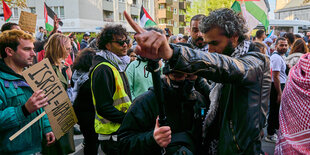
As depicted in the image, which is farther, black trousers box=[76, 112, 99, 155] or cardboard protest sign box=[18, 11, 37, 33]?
cardboard protest sign box=[18, 11, 37, 33]

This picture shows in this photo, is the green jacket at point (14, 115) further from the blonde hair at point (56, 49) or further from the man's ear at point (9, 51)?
the blonde hair at point (56, 49)

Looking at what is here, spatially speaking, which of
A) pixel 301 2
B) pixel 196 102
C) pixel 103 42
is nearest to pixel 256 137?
pixel 196 102

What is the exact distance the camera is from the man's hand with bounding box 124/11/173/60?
3.75ft

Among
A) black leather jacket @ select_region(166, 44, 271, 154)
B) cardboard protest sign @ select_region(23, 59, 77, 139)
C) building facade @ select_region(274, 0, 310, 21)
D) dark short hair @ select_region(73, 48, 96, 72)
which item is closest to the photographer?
black leather jacket @ select_region(166, 44, 271, 154)

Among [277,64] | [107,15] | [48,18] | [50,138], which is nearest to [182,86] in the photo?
[50,138]

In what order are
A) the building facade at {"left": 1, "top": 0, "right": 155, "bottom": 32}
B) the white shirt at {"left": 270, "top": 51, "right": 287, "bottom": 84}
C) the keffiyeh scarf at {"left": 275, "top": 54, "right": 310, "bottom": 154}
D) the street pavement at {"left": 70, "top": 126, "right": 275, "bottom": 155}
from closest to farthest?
1. the keffiyeh scarf at {"left": 275, "top": 54, "right": 310, "bottom": 154}
2. the street pavement at {"left": 70, "top": 126, "right": 275, "bottom": 155}
3. the white shirt at {"left": 270, "top": 51, "right": 287, "bottom": 84}
4. the building facade at {"left": 1, "top": 0, "right": 155, "bottom": 32}

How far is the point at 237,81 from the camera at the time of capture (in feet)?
4.56

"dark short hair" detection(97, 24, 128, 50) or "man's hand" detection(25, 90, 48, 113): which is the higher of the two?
"dark short hair" detection(97, 24, 128, 50)

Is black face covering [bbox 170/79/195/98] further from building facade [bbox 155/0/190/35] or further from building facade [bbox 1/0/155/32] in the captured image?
building facade [bbox 155/0/190/35]

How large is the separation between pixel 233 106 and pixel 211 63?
0.48 metres

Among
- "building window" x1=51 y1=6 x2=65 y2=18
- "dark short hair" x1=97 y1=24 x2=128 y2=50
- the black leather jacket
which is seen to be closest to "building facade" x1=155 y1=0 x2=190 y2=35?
"building window" x1=51 y1=6 x2=65 y2=18

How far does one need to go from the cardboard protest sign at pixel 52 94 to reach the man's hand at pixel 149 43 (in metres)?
1.84

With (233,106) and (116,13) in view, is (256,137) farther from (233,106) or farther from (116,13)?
(116,13)

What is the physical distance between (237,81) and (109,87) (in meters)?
1.72
